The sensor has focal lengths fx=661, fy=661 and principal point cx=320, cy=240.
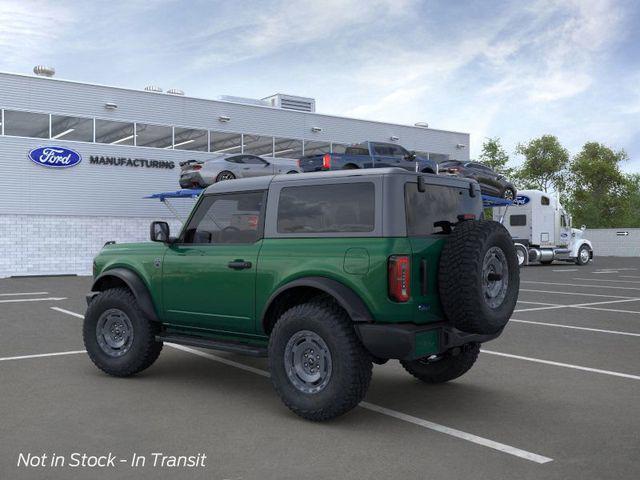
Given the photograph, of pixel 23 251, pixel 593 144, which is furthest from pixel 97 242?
pixel 593 144

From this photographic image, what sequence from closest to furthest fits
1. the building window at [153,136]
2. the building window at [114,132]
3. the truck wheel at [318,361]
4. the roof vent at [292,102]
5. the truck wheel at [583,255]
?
the truck wheel at [318,361]
the building window at [114,132]
the building window at [153,136]
the truck wheel at [583,255]
the roof vent at [292,102]

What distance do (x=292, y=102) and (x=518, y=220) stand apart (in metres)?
12.9

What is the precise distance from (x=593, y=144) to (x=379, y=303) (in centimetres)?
6797

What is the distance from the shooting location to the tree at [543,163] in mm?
65375

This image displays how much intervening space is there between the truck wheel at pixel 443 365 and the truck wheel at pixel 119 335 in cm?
255

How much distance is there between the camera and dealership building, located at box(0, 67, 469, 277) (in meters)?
25.7

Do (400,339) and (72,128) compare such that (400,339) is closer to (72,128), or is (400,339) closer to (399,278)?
(399,278)

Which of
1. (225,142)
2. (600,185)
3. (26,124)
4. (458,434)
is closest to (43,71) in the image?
(26,124)

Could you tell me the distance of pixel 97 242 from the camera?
27.6 meters

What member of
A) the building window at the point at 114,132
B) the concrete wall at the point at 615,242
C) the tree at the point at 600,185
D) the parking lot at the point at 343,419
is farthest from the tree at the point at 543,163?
the parking lot at the point at 343,419

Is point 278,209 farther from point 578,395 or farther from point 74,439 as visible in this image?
point 578,395

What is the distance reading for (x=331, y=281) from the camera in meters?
5.21

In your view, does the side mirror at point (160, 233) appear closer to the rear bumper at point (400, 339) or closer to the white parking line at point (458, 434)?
the rear bumper at point (400, 339)

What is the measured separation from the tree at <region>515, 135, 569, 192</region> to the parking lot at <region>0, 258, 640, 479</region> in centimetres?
6021
